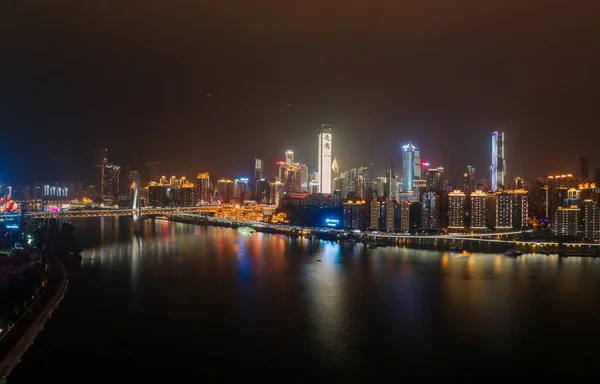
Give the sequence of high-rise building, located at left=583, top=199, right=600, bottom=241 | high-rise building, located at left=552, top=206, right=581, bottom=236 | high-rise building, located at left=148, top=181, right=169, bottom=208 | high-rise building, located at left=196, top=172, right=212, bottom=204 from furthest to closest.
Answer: high-rise building, located at left=196, top=172, right=212, bottom=204
high-rise building, located at left=148, top=181, right=169, bottom=208
high-rise building, located at left=552, top=206, right=581, bottom=236
high-rise building, located at left=583, top=199, right=600, bottom=241

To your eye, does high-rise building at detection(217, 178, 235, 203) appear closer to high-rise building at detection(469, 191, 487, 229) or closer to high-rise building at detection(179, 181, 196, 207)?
high-rise building at detection(179, 181, 196, 207)

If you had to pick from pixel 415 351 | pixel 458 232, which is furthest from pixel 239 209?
pixel 415 351

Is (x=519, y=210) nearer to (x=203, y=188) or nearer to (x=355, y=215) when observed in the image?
(x=355, y=215)

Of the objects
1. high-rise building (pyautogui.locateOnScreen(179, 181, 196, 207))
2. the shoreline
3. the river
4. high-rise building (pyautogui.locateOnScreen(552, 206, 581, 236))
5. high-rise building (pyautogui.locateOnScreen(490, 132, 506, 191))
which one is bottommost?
the river

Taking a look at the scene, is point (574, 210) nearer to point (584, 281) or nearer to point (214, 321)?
point (584, 281)

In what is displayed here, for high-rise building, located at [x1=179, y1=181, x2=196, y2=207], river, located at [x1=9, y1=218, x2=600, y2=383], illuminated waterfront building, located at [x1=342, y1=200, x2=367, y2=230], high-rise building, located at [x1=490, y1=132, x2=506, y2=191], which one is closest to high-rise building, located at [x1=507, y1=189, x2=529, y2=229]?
illuminated waterfront building, located at [x1=342, y1=200, x2=367, y2=230]

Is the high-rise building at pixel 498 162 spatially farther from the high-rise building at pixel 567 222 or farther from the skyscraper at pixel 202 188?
the skyscraper at pixel 202 188

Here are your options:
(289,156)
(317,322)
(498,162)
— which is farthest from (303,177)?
(317,322)
